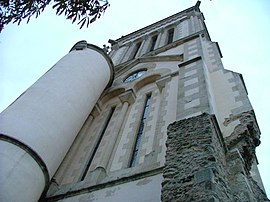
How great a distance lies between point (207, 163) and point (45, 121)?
375cm

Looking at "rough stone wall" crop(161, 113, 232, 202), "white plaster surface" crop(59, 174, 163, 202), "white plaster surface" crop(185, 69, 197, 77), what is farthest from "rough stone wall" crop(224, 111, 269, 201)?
"white plaster surface" crop(185, 69, 197, 77)

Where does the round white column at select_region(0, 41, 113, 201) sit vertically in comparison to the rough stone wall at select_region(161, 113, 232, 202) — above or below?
above

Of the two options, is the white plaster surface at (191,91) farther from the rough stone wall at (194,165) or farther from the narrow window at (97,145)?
the narrow window at (97,145)

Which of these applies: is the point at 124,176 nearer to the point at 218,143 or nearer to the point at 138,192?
the point at 138,192

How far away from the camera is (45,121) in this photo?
20.1ft

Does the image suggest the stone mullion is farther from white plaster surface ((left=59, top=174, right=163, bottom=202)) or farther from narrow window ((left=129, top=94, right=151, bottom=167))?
white plaster surface ((left=59, top=174, right=163, bottom=202))

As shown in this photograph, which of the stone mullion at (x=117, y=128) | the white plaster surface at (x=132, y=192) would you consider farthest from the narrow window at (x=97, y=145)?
the white plaster surface at (x=132, y=192)

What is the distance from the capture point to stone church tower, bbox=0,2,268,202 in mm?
3965

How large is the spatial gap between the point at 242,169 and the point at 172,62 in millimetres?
6385

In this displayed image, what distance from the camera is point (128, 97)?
8.86 m

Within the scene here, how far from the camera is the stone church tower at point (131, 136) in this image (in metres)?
3.96

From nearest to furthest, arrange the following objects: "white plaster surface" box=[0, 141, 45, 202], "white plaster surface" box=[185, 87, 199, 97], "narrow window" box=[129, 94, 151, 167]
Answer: "white plaster surface" box=[0, 141, 45, 202] → "white plaster surface" box=[185, 87, 199, 97] → "narrow window" box=[129, 94, 151, 167]

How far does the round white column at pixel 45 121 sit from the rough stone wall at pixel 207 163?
2597 millimetres

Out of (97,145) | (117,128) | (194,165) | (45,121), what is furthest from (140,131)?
(194,165)
